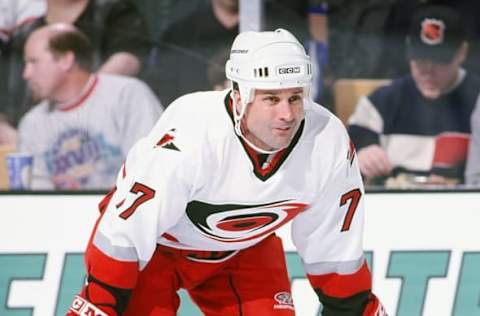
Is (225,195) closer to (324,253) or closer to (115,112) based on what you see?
(324,253)

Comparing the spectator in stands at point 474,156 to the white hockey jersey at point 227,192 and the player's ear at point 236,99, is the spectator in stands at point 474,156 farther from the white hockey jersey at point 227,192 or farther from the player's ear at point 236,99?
the player's ear at point 236,99

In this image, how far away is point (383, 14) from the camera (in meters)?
4.77

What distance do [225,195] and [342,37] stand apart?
6.57 ft

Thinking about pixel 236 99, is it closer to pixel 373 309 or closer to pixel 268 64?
pixel 268 64

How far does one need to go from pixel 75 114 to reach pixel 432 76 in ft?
4.61

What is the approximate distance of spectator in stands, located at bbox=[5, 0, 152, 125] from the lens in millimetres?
4648

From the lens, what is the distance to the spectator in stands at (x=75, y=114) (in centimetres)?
450

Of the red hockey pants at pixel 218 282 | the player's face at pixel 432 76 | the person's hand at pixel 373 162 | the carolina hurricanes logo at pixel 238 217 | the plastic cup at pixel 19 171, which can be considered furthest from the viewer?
the player's face at pixel 432 76

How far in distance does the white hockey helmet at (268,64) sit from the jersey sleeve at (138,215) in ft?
0.60

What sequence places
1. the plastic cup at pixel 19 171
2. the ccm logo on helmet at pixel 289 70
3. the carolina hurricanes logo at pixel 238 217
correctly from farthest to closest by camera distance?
the plastic cup at pixel 19 171 → the carolina hurricanes logo at pixel 238 217 → the ccm logo on helmet at pixel 289 70

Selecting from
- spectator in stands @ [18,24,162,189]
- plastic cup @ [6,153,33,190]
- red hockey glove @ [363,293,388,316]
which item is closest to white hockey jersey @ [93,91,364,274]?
red hockey glove @ [363,293,388,316]

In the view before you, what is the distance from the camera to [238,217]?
2.97 meters

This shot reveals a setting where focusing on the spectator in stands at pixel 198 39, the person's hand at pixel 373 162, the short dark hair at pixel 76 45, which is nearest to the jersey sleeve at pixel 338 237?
the person's hand at pixel 373 162

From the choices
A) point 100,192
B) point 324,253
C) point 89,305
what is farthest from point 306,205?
point 100,192
